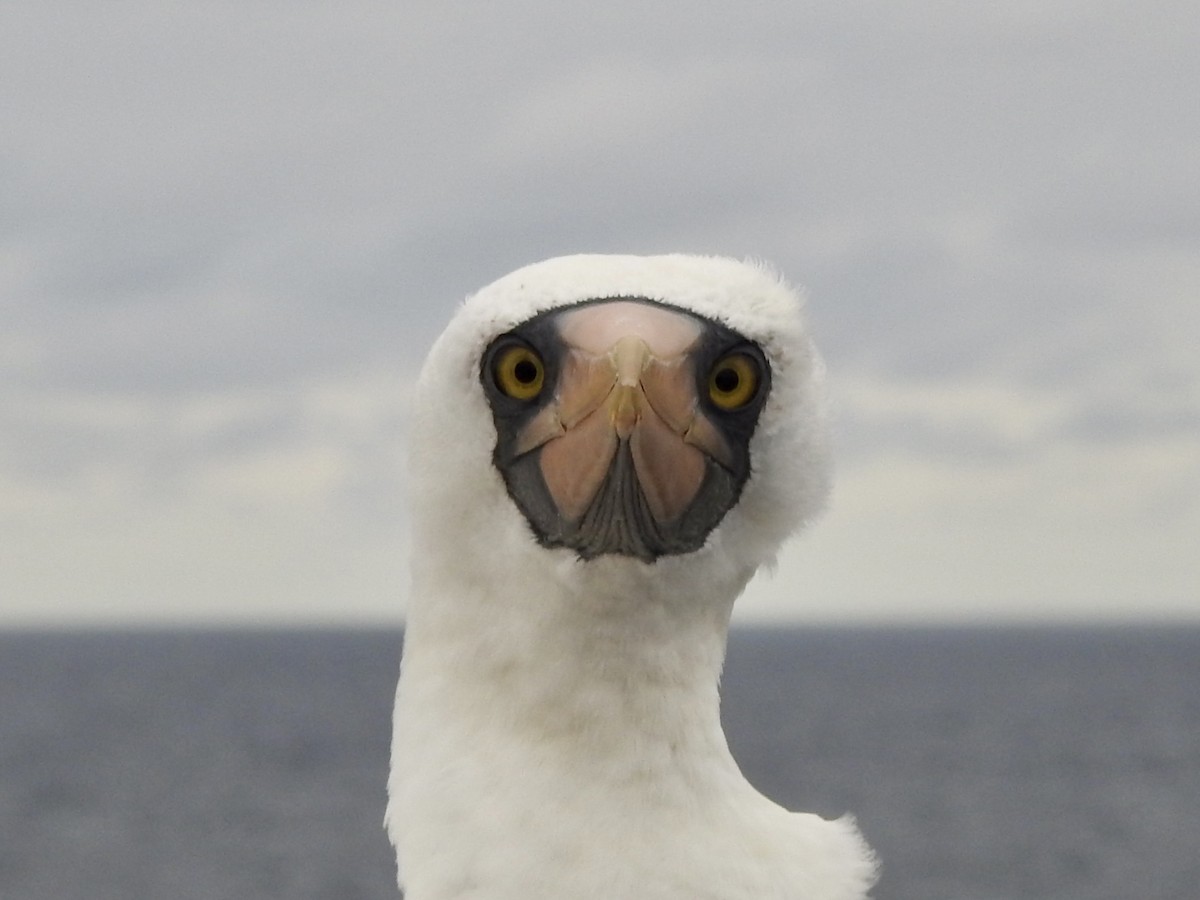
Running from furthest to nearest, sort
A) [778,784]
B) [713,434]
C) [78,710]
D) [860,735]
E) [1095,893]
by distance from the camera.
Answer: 1. [78,710]
2. [860,735]
3. [778,784]
4. [1095,893]
5. [713,434]

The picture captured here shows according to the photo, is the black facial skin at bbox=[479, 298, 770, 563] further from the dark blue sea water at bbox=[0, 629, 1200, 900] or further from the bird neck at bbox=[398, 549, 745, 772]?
the dark blue sea water at bbox=[0, 629, 1200, 900]

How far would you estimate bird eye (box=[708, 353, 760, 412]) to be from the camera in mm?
6258

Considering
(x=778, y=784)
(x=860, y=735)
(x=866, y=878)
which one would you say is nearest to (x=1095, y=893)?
(x=778, y=784)

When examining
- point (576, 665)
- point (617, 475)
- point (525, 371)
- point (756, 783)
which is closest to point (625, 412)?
point (617, 475)

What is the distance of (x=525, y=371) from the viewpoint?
245 inches

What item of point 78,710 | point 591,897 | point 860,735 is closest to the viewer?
point 591,897

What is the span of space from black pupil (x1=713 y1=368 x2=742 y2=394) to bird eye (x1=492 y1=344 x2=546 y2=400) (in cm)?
56

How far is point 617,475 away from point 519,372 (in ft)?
1.80

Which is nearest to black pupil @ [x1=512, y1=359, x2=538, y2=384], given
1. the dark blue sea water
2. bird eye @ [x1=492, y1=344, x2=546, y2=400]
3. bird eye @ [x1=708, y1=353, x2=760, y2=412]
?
bird eye @ [x1=492, y1=344, x2=546, y2=400]

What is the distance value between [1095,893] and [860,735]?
70.2 m

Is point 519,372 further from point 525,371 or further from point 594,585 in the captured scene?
point 594,585

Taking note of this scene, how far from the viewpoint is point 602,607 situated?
20.0ft

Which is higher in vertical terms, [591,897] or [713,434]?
[713,434]

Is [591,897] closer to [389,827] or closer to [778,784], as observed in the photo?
[389,827]
